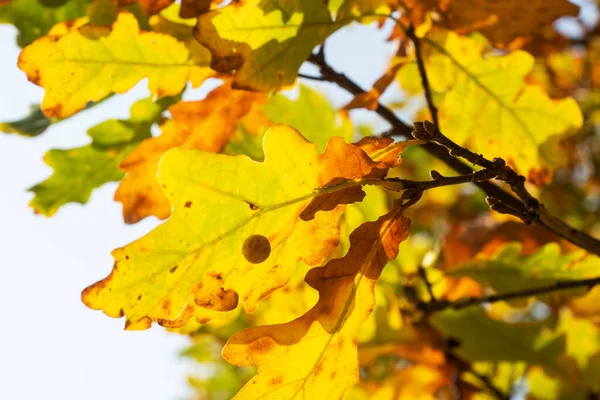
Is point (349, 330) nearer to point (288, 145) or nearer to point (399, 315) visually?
point (288, 145)

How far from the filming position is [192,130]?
1.39m

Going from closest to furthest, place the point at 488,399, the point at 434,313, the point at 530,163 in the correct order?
the point at 530,163 → the point at 434,313 → the point at 488,399

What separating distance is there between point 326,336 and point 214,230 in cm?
24

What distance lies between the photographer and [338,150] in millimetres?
1030

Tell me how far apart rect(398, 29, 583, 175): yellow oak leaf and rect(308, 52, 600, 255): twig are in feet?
0.44

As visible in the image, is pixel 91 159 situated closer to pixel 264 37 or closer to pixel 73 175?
pixel 73 175

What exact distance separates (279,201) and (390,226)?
0.61 feet

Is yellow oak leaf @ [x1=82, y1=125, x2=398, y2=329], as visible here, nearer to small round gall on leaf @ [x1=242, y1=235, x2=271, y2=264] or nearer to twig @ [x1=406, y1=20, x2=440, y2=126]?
small round gall on leaf @ [x1=242, y1=235, x2=271, y2=264]

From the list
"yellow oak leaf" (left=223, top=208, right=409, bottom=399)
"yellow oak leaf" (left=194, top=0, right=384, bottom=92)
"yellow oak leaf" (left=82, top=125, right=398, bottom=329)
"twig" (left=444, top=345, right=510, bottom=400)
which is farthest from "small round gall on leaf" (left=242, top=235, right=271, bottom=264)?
"twig" (left=444, top=345, right=510, bottom=400)

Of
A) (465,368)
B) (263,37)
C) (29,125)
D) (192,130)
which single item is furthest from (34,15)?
(465,368)

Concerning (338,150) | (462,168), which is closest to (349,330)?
(338,150)

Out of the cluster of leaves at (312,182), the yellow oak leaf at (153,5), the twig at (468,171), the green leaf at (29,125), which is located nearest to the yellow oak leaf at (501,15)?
the cluster of leaves at (312,182)

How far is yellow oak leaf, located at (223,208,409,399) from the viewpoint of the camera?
104cm

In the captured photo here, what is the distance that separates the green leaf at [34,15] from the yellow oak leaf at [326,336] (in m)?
0.85
